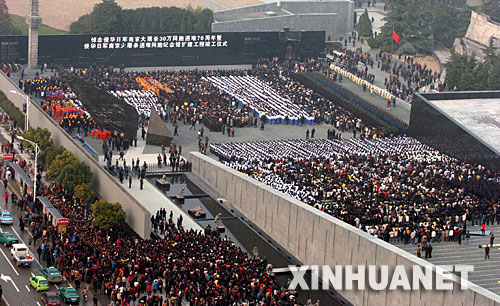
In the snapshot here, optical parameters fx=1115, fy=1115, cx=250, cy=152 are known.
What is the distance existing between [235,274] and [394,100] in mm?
45057

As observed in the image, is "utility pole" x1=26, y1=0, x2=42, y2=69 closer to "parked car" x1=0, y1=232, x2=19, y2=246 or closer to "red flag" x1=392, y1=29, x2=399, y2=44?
"red flag" x1=392, y1=29, x2=399, y2=44

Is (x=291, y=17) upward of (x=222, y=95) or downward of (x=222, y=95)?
upward

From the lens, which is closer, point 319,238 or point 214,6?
point 319,238

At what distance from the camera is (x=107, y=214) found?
2559 inches

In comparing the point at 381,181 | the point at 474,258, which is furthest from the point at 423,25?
the point at 474,258

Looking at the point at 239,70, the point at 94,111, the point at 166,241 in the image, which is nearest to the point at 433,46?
the point at 239,70

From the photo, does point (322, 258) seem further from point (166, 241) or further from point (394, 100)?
point (394, 100)

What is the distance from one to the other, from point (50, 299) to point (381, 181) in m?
26.3

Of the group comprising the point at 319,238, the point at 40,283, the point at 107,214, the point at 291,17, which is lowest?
the point at 40,283

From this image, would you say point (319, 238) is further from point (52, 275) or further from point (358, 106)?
point (358, 106)

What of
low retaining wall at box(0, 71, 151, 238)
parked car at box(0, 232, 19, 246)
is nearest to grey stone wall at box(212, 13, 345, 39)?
low retaining wall at box(0, 71, 151, 238)

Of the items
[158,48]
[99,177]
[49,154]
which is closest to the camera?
[99,177]

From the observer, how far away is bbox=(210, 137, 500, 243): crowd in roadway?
212 ft

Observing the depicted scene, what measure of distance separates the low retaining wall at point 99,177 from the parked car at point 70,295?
907 centimetres
